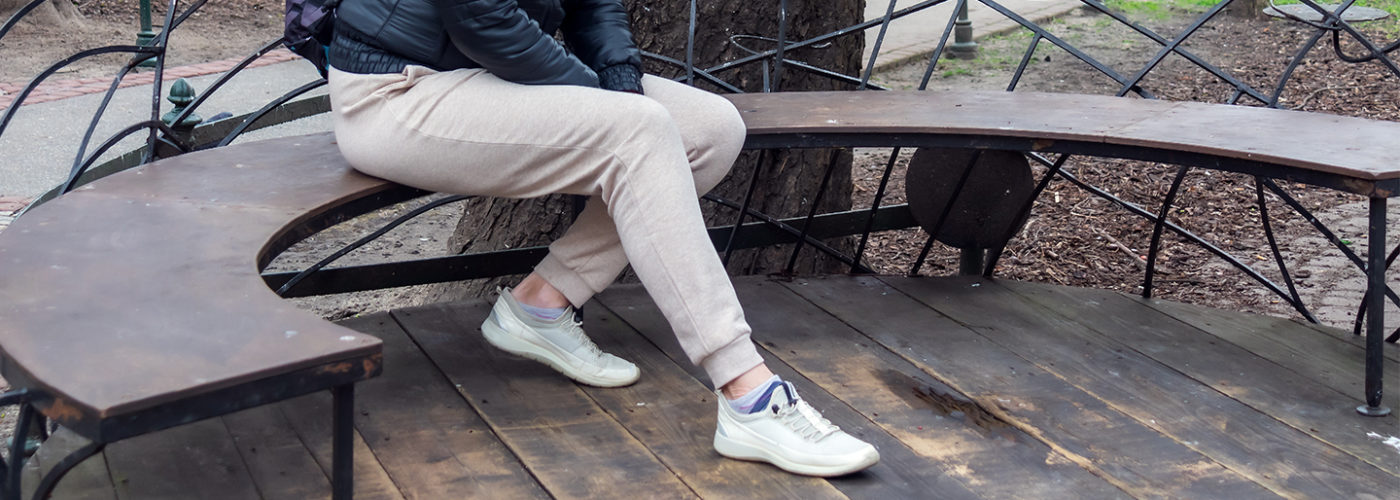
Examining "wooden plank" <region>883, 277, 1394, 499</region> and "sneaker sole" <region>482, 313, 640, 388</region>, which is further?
"sneaker sole" <region>482, 313, 640, 388</region>

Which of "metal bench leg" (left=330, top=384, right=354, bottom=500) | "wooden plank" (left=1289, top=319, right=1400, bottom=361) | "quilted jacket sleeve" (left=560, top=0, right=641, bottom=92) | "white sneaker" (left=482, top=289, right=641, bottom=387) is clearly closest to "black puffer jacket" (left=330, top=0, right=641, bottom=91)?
"quilted jacket sleeve" (left=560, top=0, right=641, bottom=92)

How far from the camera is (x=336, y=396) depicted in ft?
5.44

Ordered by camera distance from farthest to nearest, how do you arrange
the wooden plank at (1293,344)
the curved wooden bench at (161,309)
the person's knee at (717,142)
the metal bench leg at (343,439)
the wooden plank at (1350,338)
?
the wooden plank at (1350,338), the wooden plank at (1293,344), the person's knee at (717,142), the metal bench leg at (343,439), the curved wooden bench at (161,309)

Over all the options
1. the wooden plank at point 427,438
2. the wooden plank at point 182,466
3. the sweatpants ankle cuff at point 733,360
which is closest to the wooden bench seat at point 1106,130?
the sweatpants ankle cuff at point 733,360

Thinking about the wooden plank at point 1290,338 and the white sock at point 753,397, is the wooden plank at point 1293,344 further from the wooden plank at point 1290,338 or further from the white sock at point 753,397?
the white sock at point 753,397

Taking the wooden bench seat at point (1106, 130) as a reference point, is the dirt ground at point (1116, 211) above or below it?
below

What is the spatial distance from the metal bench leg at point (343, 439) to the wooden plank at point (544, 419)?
1.82ft

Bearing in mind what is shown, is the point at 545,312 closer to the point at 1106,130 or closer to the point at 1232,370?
the point at 1106,130

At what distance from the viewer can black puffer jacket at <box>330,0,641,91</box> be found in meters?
2.29

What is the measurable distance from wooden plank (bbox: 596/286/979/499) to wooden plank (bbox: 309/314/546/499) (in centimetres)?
44

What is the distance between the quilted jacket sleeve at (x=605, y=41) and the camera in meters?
2.69

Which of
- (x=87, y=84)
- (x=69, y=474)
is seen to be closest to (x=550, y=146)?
(x=69, y=474)

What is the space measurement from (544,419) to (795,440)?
55 cm

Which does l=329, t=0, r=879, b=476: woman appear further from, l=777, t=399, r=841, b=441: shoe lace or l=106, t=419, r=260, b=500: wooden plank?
l=106, t=419, r=260, b=500: wooden plank
